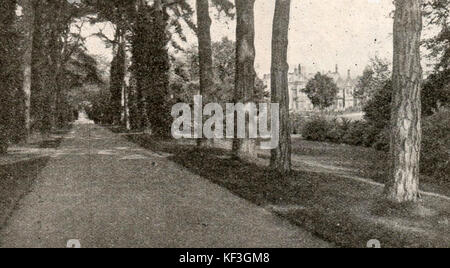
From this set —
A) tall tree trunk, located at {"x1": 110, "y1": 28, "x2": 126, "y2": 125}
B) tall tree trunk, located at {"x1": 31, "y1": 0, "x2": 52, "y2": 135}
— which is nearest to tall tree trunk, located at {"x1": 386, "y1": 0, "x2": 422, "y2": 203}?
tall tree trunk, located at {"x1": 31, "y1": 0, "x2": 52, "y2": 135}

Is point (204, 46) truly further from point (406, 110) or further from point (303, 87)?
point (303, 87)

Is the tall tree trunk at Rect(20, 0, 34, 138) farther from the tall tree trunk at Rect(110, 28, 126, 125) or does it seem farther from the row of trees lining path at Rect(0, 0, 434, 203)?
the tall tree trunk at Rect(110, 28, 126, 125)

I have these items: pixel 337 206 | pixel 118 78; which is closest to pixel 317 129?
pixel 337 206

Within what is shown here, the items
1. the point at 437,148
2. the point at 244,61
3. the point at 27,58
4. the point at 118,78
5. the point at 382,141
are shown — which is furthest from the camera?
the point at 118,78

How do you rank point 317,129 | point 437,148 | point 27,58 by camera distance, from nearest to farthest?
point 437,148 < point 27,58 < point 317,129

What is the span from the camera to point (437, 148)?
13789 millimetres

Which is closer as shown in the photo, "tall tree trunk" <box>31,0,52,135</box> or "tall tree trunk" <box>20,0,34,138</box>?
"tall tree trunk" <box>20,0,34,138</box>

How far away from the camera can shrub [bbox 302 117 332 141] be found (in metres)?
30.5

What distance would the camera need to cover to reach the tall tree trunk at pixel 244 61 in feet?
54.0

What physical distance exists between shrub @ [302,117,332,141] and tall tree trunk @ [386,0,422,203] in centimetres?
2092

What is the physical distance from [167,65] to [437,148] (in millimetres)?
18054

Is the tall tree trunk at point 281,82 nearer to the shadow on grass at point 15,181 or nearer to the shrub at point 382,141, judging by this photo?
the shadow on grass at point 15,181

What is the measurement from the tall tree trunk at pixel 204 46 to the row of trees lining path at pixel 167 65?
1.6 inches
